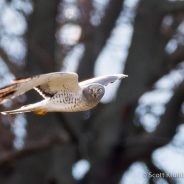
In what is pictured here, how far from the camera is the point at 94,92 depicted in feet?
9.91

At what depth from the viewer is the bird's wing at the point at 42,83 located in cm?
288

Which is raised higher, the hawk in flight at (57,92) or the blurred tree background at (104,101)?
the hawk in flight at (57,92)

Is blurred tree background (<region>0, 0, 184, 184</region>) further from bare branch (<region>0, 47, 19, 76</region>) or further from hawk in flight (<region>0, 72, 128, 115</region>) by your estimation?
hawk in flight (<region>0, 72, 128, 115</region>)

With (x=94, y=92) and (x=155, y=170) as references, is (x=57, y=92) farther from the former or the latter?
(x=155, y=170)

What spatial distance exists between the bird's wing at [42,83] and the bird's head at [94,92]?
0.05 metres

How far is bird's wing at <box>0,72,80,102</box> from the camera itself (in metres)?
2.88

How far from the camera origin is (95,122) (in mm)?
8070

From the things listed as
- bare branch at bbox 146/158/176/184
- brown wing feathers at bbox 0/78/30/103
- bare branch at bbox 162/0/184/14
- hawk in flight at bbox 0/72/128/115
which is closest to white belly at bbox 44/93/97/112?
hawk in flight at bbox 0/72/128/115

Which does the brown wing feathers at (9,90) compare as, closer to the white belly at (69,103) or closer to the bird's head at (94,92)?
the white belly at (69,103)

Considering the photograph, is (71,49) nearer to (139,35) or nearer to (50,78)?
(139,35)

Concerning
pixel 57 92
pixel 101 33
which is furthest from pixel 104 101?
pixel 57 92

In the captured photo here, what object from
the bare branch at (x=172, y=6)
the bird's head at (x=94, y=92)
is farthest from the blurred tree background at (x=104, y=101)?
the bird's head at (x=94, y=92)

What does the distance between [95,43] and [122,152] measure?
1.18 m

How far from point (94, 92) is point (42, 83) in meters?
0.21
